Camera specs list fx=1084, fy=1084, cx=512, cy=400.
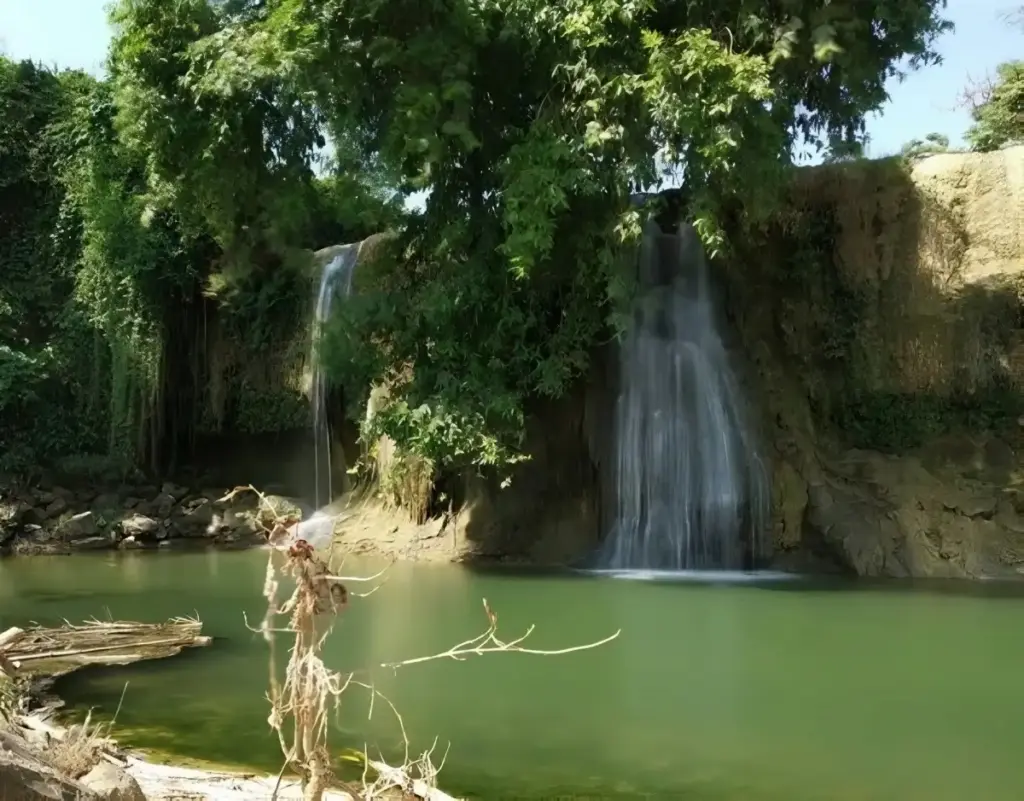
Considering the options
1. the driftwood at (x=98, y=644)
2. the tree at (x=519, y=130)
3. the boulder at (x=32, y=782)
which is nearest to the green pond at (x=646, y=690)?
the driftwood at (x=98, y=644)

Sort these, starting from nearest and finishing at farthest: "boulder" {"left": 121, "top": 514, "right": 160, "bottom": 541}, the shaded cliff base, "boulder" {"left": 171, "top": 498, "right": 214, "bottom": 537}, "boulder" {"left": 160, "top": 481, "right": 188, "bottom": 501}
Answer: the shaded cliff base → "boulder" {"left": 121, "top": 514, "right": 160, "bottom": 541} → "boulder" {"left": 171, "top": 498, "right": 214, "bottom": 537} → "boulder" {"left": 160, "top": 481, "right": 188, "bottom": 501}

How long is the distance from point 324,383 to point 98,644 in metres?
11.4

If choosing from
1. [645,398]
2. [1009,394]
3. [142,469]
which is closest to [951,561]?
[1009,394]

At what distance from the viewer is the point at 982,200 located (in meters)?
16.3

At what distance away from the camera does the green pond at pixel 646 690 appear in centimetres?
575

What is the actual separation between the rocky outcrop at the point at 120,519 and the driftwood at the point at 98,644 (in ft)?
27.5

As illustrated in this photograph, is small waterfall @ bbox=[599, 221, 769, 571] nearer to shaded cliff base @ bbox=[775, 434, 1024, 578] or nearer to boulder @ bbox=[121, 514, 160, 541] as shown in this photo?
shaded cliff base @ bbox=[775, 434, 1024, 578]

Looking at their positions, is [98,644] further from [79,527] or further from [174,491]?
[174,491]

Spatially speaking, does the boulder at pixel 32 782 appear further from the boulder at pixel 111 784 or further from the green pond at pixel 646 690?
the green pond at pixel 646 690

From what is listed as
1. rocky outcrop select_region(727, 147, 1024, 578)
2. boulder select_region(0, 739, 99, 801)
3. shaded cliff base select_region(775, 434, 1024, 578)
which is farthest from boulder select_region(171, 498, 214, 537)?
boulder select_region(0, 739, 99, 801)

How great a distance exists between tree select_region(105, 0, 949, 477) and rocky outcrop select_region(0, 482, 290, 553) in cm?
434

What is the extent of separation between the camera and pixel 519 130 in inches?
600

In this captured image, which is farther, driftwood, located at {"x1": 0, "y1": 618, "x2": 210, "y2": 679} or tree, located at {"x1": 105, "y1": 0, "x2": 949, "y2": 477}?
tree, located at {"x1": 105, "y1": 0, "x2": 949, "y2": 477}

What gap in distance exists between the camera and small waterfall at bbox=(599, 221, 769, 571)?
15617 mm
